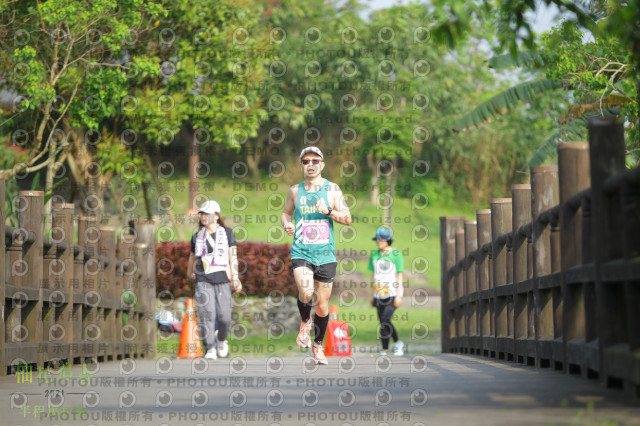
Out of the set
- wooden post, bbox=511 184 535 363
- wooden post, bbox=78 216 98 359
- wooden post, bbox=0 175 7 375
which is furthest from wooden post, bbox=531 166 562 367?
wooden post, bbox=78 216 98 359

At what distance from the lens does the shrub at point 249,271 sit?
23.7m

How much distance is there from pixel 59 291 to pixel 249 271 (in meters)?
13.7

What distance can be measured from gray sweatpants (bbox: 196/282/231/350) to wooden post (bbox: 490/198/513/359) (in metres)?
4.27

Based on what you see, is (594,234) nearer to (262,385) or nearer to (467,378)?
(467,378)

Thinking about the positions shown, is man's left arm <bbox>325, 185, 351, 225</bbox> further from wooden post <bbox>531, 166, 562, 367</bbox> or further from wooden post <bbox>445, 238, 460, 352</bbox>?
wooden post <bbox>445, 238, 460, 352</bbox>

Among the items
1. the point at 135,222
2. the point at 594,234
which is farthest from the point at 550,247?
the point at 135,222

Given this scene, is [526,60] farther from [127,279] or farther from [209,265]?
[127,279]

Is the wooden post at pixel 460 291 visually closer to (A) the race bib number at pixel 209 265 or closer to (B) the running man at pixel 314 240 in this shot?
(A) the race bib number at pixel 209 265

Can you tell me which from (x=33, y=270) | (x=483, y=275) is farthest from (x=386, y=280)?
(x=33, y=270)

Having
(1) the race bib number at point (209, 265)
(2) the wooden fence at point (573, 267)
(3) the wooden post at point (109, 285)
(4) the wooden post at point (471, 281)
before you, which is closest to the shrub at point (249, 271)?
(1) the race bib number at point (209, 265)

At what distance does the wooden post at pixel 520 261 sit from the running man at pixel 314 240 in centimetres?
162

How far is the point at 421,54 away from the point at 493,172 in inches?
389

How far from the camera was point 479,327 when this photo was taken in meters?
12.2

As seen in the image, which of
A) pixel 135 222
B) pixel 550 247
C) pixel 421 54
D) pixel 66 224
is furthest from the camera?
pixel 421 54
